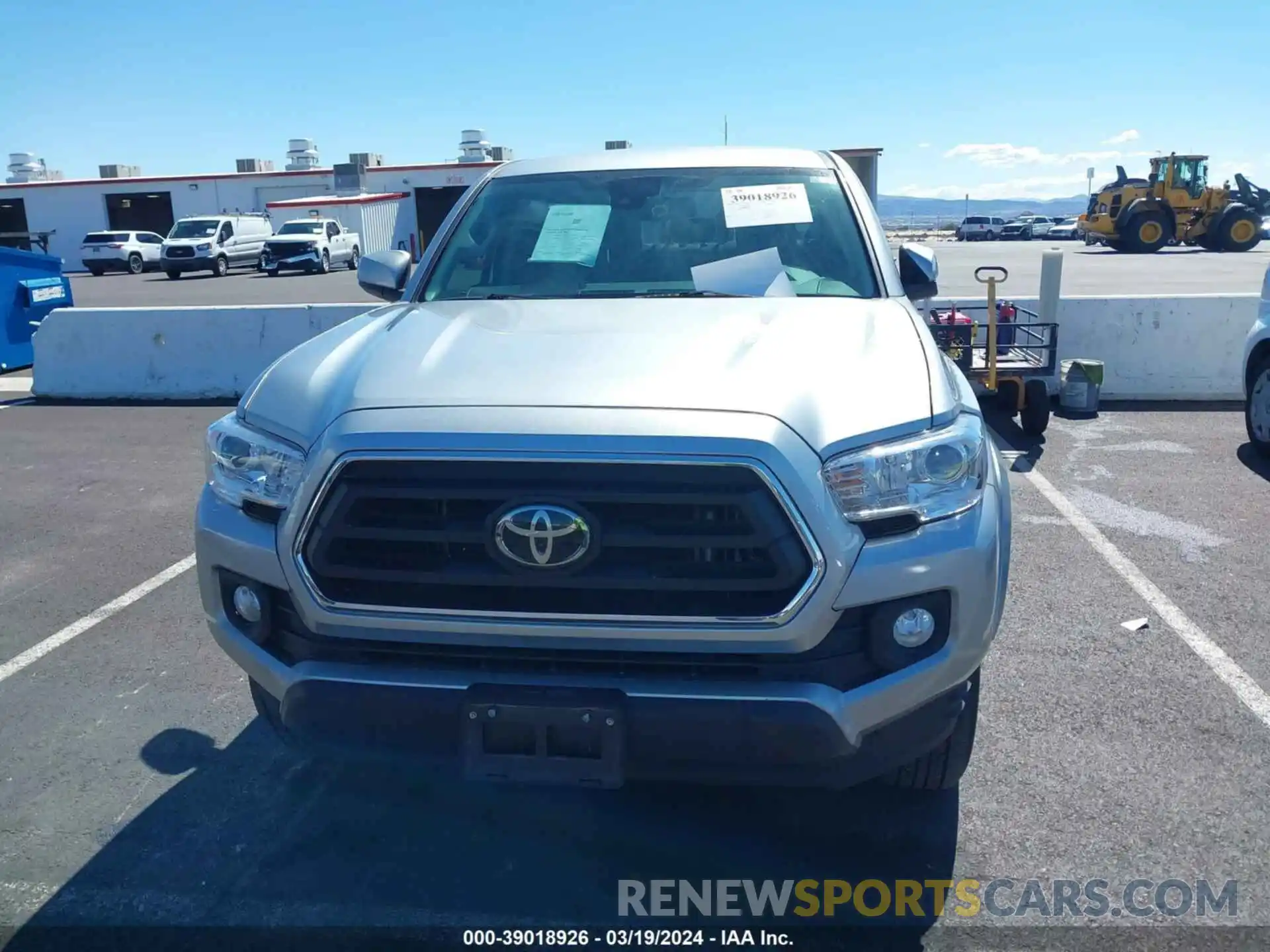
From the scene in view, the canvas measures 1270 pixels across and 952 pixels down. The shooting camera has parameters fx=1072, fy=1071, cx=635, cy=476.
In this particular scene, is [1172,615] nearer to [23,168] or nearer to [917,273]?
[917,273]

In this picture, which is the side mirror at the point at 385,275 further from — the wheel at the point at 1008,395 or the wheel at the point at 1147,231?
the wheel at the point at 1147,231

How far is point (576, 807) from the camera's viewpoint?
3.29m

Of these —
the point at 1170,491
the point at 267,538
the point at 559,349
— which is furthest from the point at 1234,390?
the point at 267,538

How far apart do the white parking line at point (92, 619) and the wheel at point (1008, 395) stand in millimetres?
5667

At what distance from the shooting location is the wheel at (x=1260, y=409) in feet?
22.9

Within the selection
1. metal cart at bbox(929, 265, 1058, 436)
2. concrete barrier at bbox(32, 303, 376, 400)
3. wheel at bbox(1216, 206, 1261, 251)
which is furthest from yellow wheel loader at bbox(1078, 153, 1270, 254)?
concrete barrier at bbox(32, 303, 376, 400)

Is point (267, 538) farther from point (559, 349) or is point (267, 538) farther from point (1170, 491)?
point (1170, 491)

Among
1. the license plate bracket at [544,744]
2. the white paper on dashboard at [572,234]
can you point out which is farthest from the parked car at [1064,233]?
the license plate bracket at [544,744]

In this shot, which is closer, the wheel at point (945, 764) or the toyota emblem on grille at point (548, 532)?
the toyota emblem on grille at point (548, 532)

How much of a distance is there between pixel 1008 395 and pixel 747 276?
4819 mm

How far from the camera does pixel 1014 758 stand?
3.49m

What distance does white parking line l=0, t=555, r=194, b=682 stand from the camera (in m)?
4.39

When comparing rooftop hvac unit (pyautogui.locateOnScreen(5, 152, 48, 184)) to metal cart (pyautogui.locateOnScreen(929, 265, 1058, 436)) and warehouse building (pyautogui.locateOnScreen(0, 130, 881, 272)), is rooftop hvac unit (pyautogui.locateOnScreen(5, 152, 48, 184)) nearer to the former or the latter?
warehouse building (pyautogui.locateOnScreen(0, 130, 881, 272))

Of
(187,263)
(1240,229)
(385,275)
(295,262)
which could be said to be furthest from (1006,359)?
(1240,229)
